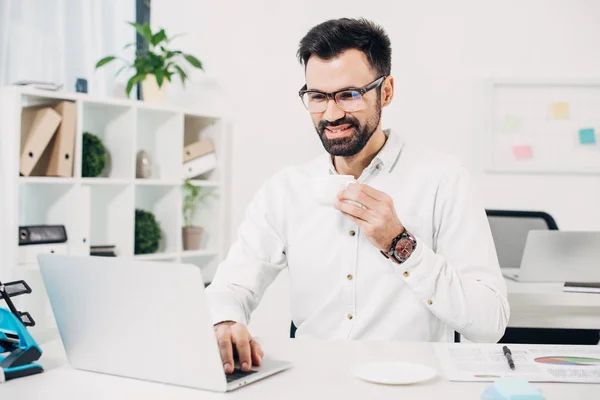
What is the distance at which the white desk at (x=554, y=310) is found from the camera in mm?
1949

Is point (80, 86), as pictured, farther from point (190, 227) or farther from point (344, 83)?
point (344, 83)

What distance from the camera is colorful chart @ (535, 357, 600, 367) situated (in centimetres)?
125

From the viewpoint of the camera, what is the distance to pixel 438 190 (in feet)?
5.93

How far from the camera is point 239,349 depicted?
1.22 metres

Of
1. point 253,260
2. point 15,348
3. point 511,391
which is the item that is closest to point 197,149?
point 253,260

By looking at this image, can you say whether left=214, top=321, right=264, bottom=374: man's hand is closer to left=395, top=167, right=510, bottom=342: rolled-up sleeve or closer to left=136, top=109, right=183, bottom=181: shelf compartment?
left=395, top=167, right=510, bottom=342: rolled-up sleeve

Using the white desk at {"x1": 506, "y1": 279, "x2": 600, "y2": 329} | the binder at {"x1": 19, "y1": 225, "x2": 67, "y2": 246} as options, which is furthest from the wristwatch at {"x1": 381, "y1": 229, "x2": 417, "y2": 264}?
the binder at {"x1": 19, "y1": 225, "x2": 67, "y2": 246}

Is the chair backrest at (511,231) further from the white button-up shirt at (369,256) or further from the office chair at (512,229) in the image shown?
the white button-up shirt at (369,256)

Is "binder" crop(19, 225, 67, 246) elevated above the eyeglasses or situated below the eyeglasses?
below

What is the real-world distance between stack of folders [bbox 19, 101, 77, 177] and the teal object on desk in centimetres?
240

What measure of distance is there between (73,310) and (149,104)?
2.38 m

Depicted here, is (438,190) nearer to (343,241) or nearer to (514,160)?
(343,241)

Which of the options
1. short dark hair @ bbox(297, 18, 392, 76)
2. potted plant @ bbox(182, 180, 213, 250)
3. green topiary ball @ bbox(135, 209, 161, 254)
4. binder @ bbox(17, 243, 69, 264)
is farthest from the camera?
potted plant @ bbox(182, 180, 213, 250)

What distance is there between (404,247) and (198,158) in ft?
7.83
